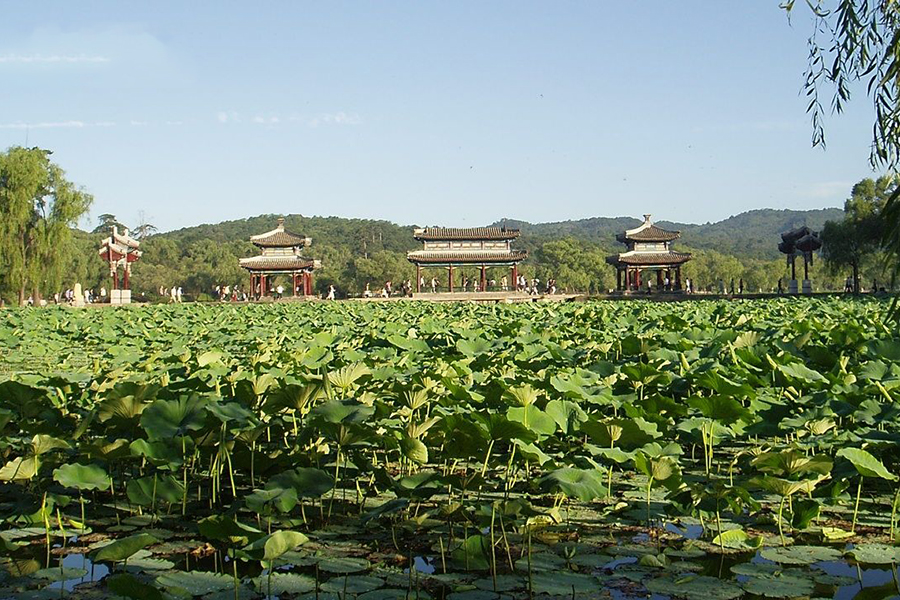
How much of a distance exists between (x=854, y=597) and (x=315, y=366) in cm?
316

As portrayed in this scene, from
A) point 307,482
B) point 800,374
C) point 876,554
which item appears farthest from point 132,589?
point 800,374

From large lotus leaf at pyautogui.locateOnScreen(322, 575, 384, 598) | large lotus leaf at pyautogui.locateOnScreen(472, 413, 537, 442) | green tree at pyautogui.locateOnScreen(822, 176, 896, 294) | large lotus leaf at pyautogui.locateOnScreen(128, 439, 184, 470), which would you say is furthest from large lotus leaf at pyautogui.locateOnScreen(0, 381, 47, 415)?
green tree at pyautogui.locateOnScreen(822, 176, 896, 294)

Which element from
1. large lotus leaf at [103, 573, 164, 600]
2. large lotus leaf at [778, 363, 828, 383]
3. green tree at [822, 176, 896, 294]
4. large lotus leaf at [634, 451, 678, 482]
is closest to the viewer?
large lotus leaf at [103, 573, 164, 600]

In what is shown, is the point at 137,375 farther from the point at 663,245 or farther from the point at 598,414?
the point at 663,245

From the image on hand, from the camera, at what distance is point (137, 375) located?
5.86 metres

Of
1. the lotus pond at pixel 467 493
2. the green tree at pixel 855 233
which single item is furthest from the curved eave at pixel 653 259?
the lotus pond at pixel 467 493

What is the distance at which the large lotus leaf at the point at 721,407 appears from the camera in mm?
3145

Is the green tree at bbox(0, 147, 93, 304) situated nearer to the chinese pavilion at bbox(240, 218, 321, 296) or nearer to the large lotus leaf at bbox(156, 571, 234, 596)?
the chinese pavilion at bbox(240, 218, 321, 296)

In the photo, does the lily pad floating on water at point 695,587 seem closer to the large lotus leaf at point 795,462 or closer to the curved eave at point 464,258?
the large lotus leaf at point 795,462

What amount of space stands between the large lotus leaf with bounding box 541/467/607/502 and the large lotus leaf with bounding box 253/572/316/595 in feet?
2.27

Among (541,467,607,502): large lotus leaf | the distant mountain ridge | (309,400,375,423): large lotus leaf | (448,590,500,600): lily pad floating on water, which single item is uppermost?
the distant mountain ridge

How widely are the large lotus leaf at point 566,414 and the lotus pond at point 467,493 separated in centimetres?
1

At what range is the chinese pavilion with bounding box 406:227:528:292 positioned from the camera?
36125 mm

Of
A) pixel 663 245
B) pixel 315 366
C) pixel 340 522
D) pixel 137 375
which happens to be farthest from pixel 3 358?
pixel 663 245
